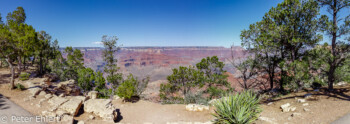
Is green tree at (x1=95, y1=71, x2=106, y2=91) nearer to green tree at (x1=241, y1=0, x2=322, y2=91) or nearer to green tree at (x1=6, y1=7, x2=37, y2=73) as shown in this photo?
green tree at (x1=6, y1=7, x2=37, y2=73)

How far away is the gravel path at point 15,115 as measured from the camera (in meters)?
7.34

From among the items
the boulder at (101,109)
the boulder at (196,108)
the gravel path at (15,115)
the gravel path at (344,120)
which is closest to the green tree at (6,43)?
the gravel path at (15,115)

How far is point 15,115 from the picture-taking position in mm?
8172

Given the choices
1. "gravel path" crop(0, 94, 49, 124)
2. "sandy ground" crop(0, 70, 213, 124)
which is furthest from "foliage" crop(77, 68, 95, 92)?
"gravel path" crop(0, 94, 49, 124)

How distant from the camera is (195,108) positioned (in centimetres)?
1119

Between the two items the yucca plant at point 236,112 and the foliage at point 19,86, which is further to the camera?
the foliage at point 19,86

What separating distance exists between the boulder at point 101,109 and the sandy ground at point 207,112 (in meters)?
0.34

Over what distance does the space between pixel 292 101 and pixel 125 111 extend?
1285 centimetres

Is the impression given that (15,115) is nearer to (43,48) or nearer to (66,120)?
(66,120)

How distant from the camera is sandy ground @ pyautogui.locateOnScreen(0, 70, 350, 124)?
7.61m

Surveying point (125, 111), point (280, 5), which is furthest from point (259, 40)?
point (125, 111)

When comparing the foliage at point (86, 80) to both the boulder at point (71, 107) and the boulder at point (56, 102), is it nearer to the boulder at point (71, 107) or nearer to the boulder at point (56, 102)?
the boulder at point (56, 102)

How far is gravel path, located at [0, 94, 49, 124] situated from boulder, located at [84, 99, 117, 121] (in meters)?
2.36

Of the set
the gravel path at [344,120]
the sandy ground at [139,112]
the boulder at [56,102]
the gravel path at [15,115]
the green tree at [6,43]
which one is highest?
the green tree at [6,43]
